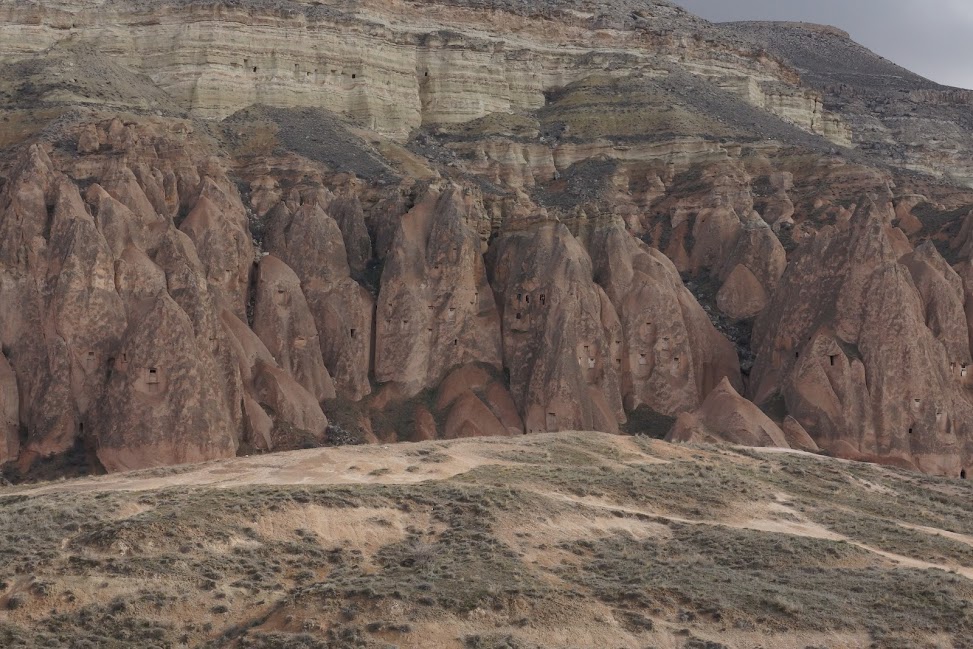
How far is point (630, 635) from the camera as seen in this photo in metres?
31.4

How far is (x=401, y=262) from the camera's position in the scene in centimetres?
7506

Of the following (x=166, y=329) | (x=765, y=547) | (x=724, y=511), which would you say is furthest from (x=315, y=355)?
(x=765, y=547)

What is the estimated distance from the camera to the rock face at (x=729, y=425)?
63.9m

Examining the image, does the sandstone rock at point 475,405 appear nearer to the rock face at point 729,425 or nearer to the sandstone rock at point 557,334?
the sandstone rock at point 557,334

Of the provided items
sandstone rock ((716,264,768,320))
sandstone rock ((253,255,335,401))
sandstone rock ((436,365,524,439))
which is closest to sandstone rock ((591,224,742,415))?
sandstone rock ((716,264,768,320))

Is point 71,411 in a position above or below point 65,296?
below

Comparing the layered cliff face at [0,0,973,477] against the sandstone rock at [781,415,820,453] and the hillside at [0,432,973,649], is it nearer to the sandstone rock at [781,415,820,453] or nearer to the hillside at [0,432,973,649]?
the sandstone rock at [781,415,820,453]

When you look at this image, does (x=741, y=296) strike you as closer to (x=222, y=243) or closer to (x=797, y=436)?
(x=797, y=436)

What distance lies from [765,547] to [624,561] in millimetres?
4690

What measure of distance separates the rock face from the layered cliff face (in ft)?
0.50

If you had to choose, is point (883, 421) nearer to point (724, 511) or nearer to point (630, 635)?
point (724, 511)

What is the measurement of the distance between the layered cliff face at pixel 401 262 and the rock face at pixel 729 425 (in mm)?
154

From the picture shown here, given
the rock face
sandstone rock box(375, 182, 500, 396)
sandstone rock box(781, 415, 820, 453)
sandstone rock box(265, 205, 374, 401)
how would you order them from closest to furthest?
the rock face < sandstone rock box(781, 415, 820, 453) < sandstone rock box(265, 205, 374, 401) < sandstone rock box(375, 182, 500, 396)

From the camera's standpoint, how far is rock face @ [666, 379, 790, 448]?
210 feet
